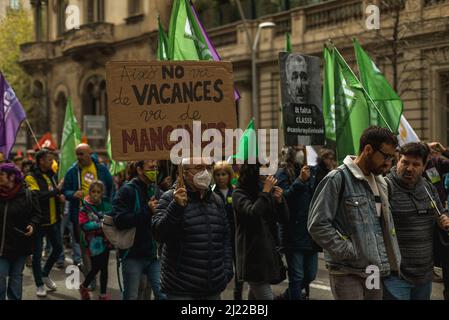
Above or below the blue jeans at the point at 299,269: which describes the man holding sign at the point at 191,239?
above

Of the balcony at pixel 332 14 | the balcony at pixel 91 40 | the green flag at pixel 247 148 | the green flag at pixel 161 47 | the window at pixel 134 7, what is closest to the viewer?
the green flag at pixel 247 148

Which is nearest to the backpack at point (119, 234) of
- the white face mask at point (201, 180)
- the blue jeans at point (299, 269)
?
the white face mask at point (201, 180)

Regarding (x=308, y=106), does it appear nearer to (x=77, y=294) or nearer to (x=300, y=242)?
(x=300, y=242)

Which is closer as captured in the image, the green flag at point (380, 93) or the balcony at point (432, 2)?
the green flag at point (380, 93)

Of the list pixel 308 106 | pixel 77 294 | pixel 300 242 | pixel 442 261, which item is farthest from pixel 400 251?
A: pixel 77 294

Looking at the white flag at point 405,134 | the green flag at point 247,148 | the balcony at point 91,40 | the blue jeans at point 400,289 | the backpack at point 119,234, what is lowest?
the blue jeans at point 400,289

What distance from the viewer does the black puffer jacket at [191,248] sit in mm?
4785

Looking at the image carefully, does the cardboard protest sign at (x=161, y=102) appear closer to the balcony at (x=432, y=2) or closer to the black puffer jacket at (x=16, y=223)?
the black puffer jacket at (x=16, y=223)

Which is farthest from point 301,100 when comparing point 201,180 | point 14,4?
point 14,4

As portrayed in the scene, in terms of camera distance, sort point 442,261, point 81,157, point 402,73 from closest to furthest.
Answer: point 442,261 < point 81,157 < point 402,73

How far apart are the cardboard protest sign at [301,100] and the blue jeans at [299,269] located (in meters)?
1.19

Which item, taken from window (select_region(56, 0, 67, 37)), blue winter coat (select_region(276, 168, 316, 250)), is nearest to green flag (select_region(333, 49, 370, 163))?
blue winter coat (select_region(276, 168, 316, 250))

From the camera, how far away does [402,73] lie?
17.8 meters
